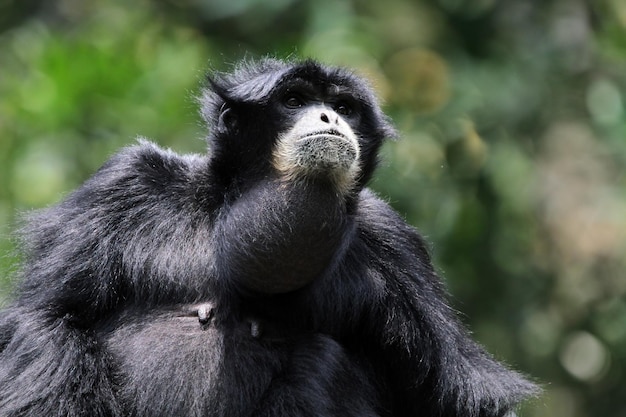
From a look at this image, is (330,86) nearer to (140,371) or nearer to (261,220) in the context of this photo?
(261,220)

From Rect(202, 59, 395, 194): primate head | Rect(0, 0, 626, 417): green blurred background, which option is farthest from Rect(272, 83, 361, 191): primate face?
Rect(0, 0, 626, 417): green blurred background

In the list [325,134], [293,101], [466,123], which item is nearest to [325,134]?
[325,134]

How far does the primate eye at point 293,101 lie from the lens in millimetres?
6004

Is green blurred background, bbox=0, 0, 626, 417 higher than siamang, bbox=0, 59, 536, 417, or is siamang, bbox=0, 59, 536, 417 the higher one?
green blurred background, bbox=0, 0, 626, 417

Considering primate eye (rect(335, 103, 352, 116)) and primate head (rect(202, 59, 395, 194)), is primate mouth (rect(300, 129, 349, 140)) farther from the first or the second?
primate eye (rect(335, 103, 352, 116))

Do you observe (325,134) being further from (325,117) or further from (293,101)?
(293,101)

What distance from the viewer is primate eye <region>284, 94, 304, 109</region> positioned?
19.7 ft

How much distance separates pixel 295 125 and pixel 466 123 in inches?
207

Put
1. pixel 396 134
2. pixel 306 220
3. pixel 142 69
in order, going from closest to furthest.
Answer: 1. pixel 306 220
2. pixel 396 134
3. pixel 142 69

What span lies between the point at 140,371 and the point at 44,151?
193 inches

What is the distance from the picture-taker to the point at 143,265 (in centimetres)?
589

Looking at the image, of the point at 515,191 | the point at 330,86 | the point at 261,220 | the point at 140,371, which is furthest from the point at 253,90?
the point at 515,191

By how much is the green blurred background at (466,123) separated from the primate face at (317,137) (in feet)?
12.9

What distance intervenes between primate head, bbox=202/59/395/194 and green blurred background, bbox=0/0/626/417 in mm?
3703
